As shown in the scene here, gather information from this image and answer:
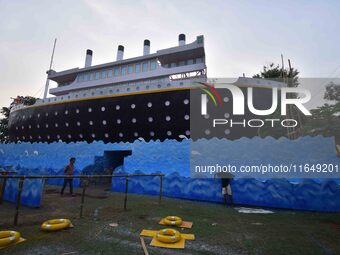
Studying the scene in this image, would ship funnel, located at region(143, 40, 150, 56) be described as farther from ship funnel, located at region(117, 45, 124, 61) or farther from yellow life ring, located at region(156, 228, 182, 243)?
yellow life ring, located at region(156, 228, 182, 243)

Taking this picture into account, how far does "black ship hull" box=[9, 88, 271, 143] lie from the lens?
12961mm

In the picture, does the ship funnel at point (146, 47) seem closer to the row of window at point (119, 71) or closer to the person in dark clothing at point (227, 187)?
the row of window at point (119, 71)

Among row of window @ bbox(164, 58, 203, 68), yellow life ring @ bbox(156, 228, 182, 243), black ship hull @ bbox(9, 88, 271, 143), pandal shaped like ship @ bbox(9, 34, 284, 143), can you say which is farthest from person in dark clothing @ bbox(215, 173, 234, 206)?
row of window @ bbox(164, 58, 203, 68)

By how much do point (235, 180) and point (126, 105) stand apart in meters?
8.53

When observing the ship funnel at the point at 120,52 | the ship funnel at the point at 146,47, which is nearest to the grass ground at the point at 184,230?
the ship funnel at the point at 146,47

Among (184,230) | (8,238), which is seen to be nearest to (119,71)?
(184,230)

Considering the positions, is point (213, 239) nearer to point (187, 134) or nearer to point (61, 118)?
point (187, 134)

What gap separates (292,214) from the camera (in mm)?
7434

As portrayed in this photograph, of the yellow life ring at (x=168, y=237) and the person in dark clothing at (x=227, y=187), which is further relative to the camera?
the person in dark clothing at (x=227, y=187)

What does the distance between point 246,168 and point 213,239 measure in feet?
19.6

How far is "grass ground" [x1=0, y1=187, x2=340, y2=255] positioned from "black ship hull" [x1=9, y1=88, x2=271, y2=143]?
5.71 m

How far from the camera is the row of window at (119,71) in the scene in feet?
64.3

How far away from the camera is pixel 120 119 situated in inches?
568

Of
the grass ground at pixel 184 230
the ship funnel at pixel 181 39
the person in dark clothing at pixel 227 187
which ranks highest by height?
the ship funnel at pixel 181 39
